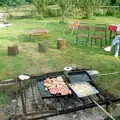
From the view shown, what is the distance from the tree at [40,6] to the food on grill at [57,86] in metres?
13.9

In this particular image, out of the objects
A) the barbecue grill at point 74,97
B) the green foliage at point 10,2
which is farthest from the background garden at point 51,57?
the green foliage at point 10,2

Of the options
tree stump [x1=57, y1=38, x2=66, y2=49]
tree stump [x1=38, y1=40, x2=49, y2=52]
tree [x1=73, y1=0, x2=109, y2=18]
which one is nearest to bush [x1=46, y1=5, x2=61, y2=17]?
tree [x1=73, y1=0, x2=109, y2=18]

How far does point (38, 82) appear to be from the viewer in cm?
598

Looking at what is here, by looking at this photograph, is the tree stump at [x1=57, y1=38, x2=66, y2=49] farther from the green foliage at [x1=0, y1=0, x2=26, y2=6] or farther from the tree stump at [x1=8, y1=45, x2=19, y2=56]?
the green foliage at [x1=0, y1=0, x2=26, y2=6]

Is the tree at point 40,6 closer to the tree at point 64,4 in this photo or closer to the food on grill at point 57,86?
the tree at point 64,4

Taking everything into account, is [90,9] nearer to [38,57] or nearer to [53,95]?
[38,57]

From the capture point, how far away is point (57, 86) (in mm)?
5656

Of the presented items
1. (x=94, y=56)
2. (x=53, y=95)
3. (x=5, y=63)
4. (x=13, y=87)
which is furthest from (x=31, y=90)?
(x=94, y=56)

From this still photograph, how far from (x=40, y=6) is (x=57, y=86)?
1490 cm

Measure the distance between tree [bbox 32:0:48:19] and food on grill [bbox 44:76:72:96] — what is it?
13871mm

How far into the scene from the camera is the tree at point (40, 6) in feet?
64.3

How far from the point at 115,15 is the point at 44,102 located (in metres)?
16.5

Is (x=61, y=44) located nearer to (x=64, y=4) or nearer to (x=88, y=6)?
(x=64, y=4)

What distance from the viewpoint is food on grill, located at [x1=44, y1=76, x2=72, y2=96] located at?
5438 millimetres
